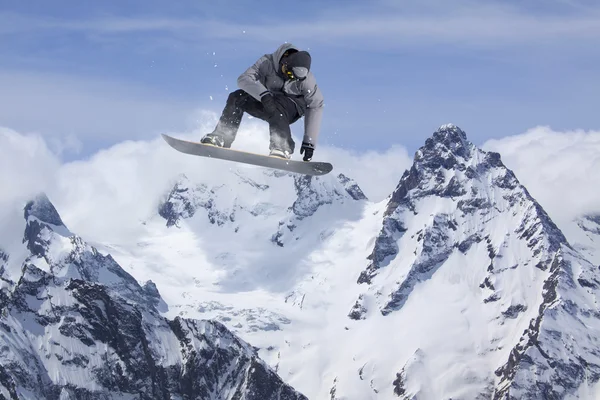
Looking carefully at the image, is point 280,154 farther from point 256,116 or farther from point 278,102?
point 278,102

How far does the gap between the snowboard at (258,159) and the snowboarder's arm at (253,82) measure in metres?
2.03

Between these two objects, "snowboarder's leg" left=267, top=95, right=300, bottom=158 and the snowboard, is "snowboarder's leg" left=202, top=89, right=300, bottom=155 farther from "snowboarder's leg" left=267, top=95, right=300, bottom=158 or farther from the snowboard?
the snowboard

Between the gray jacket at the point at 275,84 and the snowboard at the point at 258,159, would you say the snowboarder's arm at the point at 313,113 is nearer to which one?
the gray jacket at the point at 275,84

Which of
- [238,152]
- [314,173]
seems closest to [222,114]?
[238,152]

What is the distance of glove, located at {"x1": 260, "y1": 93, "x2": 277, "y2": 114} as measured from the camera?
30.9 meters

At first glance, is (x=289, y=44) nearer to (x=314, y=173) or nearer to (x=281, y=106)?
(x=281, y=106)

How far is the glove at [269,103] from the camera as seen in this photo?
3088 centimetres

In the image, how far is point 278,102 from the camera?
3142 centimetres

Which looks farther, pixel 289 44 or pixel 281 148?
pixel 281 148

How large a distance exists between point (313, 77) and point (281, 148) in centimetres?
290

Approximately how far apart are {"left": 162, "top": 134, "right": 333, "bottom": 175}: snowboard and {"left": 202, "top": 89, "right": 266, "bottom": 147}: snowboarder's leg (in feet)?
0.85

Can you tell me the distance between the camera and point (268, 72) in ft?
100

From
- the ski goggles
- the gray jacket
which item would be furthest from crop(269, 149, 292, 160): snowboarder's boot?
the ski goggles

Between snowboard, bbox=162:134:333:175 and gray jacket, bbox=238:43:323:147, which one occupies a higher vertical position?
gray jacket, bbox=238:43:323:147
